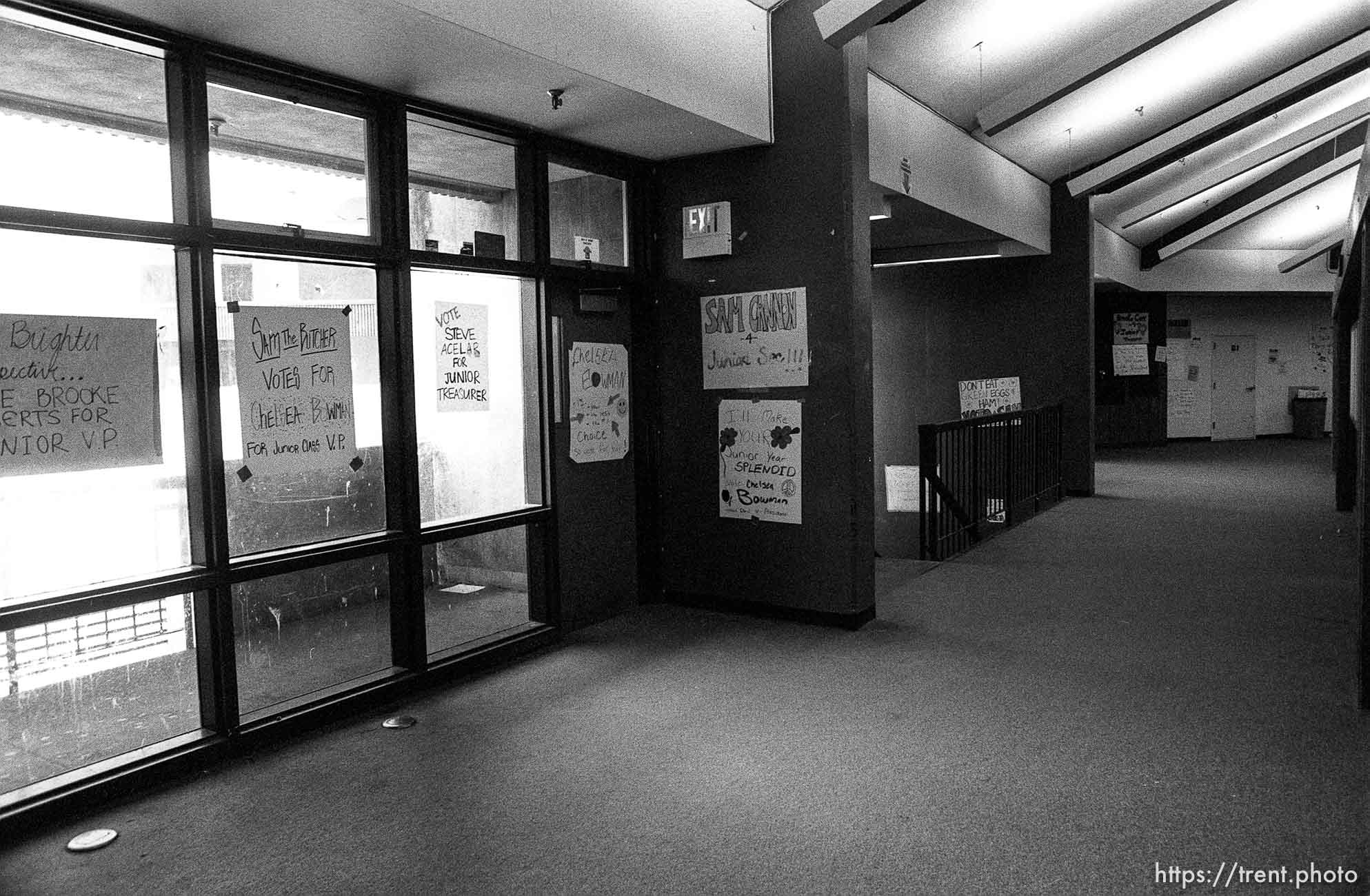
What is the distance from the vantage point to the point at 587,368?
4.82m

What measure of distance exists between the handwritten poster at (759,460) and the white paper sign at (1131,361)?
12.4 m

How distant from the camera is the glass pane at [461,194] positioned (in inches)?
160

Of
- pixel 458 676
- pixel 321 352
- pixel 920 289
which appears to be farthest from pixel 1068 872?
pixel 920 289

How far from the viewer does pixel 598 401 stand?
489 cm

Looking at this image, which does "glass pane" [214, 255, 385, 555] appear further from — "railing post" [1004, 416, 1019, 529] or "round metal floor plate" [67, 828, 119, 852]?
"railing post" [1004, 416, 1019, 529]

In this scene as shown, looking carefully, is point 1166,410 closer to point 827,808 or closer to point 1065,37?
point 1065,37

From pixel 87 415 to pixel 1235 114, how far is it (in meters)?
8.95

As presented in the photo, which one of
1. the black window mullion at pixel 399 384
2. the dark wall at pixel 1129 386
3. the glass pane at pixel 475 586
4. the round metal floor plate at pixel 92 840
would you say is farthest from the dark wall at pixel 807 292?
the dark wall at pixel 1129 386

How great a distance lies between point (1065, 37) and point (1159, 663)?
13.9 feet

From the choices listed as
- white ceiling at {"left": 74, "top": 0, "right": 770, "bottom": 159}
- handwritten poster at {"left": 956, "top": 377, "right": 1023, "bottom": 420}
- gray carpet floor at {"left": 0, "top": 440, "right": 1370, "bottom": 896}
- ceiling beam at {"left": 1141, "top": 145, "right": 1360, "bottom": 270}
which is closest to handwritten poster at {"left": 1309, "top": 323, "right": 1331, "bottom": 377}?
ceiling beam at {"left": 1141, "top": 145, "right": 1360, "bottom": 270}

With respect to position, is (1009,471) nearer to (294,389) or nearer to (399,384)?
(399,384)

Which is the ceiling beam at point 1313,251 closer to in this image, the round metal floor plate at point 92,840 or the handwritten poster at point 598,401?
the handwritten poster at point 598,401

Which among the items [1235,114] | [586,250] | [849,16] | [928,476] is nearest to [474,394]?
[586,250]

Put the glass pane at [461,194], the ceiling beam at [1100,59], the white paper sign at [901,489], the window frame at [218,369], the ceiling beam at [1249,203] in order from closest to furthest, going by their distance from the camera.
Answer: the window frame at [218,369] < the glass pane at [461,194] < the ceiling beam at [1100,59] < the white paper sign at [901,489] < the ceiling beam at [1249,203]
